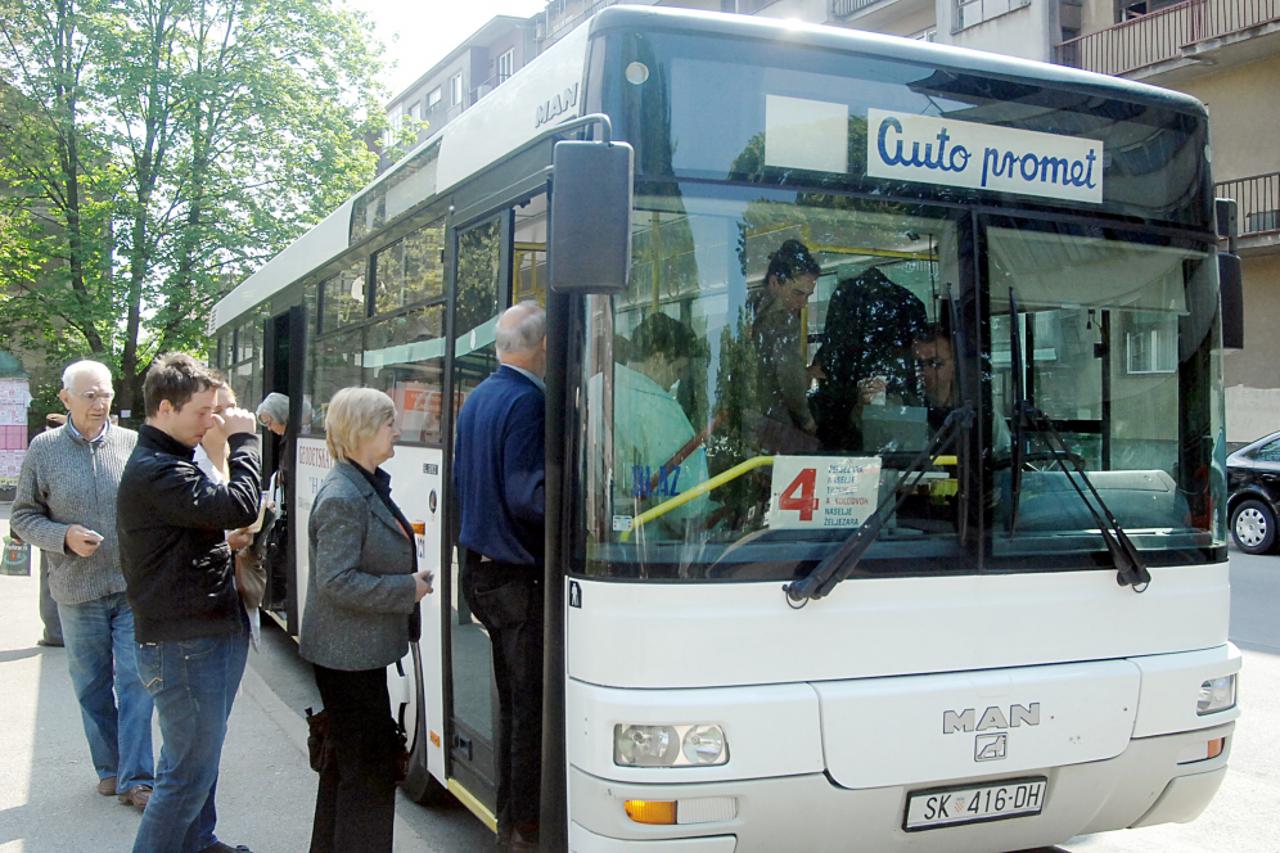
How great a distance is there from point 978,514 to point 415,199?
120 inches

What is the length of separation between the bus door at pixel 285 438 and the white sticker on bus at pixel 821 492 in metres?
5.06

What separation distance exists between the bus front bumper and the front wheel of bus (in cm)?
163

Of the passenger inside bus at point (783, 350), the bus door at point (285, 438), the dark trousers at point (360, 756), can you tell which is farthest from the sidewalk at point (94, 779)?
the passenger inside bus at point (783, 350)

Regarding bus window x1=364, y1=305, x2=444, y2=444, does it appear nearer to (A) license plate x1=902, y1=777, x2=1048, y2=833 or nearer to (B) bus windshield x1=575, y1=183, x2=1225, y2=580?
(B) bus windshield x1=575, y1=183, x2=1225, y2=580

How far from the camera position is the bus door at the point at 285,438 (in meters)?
8.09

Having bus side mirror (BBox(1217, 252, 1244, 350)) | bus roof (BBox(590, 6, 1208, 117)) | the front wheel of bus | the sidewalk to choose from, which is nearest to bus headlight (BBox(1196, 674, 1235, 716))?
bus side mirror (BBox(1217, 252, 1244, 350))

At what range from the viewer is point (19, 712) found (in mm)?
7043

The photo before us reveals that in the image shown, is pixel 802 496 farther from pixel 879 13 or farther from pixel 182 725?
pixel 879 13

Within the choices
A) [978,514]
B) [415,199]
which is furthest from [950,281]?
[415,199]

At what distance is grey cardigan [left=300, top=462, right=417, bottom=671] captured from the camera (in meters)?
3.84

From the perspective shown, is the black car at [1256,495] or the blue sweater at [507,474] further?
the black car at [1256,495]

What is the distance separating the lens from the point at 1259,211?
22547 mm

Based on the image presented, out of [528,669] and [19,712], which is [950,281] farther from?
[19,712]

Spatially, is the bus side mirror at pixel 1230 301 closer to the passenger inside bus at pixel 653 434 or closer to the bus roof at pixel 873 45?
the bus roof at pixel 873 45
